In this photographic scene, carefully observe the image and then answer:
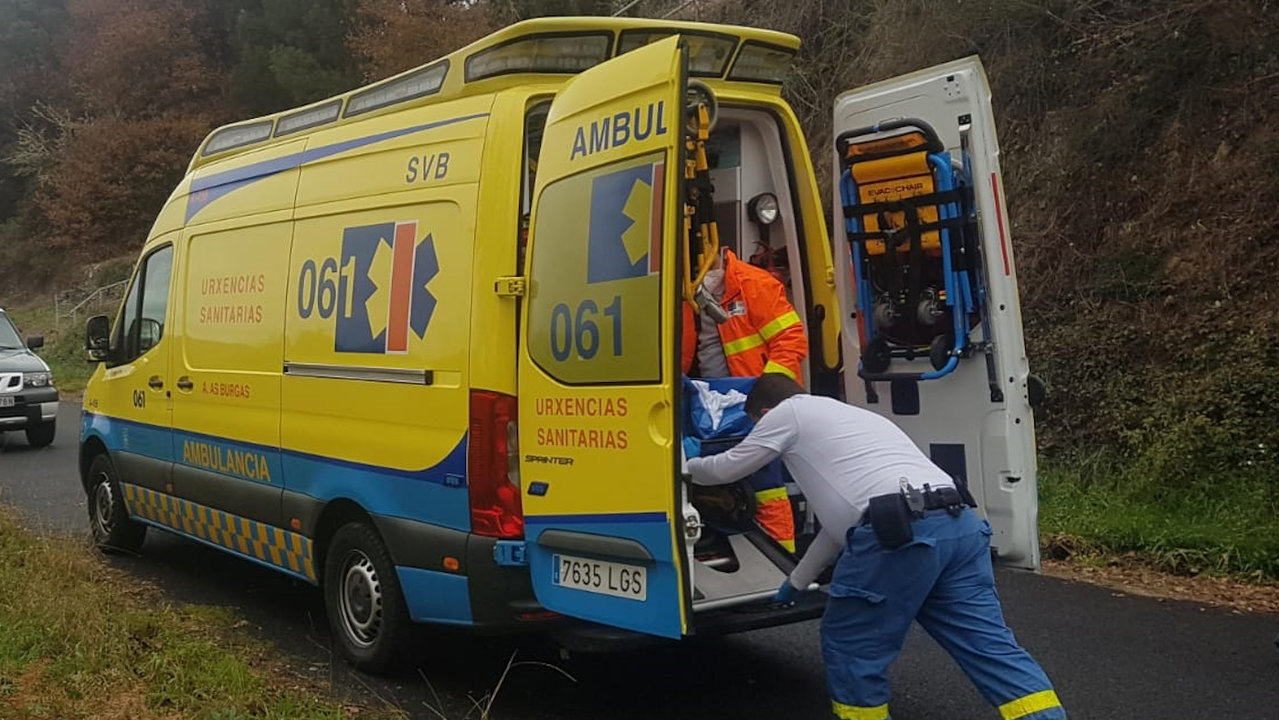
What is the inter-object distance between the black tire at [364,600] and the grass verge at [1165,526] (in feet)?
14.5

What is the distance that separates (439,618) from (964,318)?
96.3 inches

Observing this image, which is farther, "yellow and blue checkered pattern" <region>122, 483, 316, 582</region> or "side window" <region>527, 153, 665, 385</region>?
"yellow and blue checkered pattern" <region>122, 483, 316, 582</region>

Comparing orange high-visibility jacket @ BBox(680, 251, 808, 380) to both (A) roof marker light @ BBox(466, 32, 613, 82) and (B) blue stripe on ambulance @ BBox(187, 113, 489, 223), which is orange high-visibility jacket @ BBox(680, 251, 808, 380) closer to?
(A) roof marker light @ BBox(466, 32, 613, 82)

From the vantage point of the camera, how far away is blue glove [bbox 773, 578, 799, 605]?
13.9 feet

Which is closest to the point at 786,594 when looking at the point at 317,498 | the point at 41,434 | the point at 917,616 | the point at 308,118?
the point at 917,616

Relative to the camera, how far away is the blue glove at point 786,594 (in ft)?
13.9

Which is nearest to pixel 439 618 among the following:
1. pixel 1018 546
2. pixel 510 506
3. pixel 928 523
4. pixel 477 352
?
pixel 510 506

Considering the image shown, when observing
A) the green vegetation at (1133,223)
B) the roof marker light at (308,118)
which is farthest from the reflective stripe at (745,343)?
the green vegetation at (1133,223)

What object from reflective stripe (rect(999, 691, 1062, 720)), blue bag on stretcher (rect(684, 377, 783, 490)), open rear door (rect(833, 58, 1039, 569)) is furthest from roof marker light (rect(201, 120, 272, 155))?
reflective stripe (rect(999, 691, 1062, 720))

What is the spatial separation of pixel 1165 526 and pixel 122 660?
19.4 feet

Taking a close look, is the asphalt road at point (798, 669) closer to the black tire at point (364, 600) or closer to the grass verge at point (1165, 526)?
the black tire at point (364, 600)

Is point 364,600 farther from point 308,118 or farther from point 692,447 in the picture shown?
point 308,118

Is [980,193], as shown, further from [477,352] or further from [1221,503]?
[1221,503]

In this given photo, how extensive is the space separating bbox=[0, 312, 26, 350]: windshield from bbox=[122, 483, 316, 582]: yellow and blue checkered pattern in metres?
7.77
